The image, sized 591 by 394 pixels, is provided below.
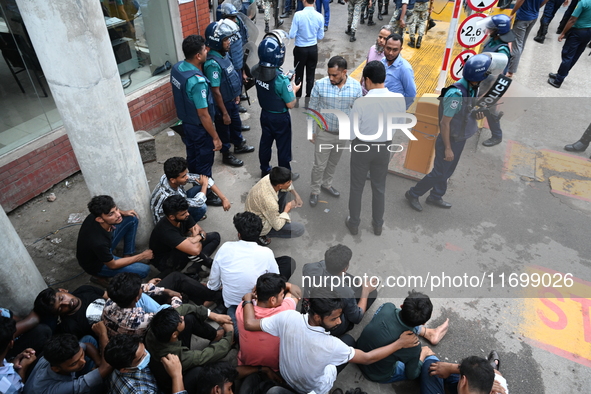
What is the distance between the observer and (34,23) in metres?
2.90

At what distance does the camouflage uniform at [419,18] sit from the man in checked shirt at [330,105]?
5.55 m

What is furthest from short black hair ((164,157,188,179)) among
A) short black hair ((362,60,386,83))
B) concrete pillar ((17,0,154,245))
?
short black hair ((362,60,386,83))

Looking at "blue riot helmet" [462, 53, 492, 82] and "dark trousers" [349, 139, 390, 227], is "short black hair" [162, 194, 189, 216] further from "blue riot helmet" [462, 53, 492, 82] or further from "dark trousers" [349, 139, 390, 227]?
"blue riot helmet" [462, 53, 492, 82]

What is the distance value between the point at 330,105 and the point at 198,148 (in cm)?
167

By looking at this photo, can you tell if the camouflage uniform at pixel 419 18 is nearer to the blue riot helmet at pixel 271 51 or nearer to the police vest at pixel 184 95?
the blue riot helmet at pixel 271 51

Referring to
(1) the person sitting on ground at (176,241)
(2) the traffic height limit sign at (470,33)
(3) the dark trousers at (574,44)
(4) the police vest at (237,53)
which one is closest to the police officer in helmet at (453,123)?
(2) the traffic height limit sign at (470,33)

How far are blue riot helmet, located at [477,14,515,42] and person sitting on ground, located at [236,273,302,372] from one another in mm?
4448

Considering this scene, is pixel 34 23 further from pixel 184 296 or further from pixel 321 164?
pixel 321 164

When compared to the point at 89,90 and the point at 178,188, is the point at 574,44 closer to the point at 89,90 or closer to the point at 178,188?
the point at 178,188

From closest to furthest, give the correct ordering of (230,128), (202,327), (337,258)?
(202,327) → (337,258) → (230,128)

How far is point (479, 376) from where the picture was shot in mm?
2506

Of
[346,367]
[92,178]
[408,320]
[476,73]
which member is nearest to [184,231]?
[92,178]

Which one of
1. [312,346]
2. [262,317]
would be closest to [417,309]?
[312,346]

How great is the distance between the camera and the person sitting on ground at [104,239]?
3.43 metres
